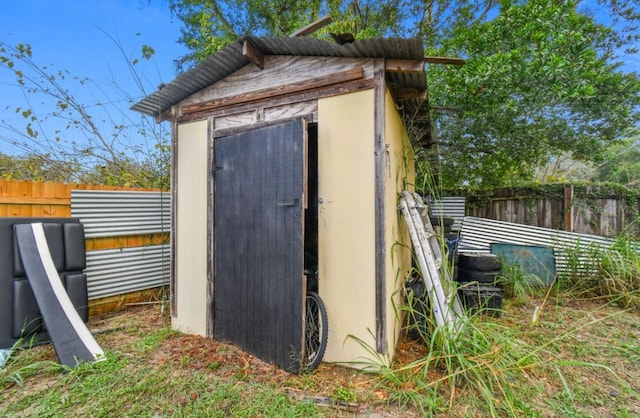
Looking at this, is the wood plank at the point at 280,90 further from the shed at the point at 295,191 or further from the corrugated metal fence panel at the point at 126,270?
the corrugated metal fence panel at the point at 126,270

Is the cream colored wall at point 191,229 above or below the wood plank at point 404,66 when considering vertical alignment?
below

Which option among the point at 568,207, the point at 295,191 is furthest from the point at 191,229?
the point at 568,207

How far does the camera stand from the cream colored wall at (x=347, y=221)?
2373 mm

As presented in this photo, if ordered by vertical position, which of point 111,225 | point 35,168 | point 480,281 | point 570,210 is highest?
point 35,168

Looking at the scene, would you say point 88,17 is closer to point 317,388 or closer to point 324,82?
point 324,82

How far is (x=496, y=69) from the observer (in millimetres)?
3977

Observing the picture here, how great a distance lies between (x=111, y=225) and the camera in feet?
12.1

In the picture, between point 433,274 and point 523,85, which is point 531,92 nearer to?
point 523,85

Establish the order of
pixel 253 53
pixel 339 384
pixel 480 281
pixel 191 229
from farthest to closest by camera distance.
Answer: pixel 480 281
pixel 191 229
pixel 253 53
pixel 339 384

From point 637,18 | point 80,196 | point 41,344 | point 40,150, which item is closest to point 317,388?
point 41,344

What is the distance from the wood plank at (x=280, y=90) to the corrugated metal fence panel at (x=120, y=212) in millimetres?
1485

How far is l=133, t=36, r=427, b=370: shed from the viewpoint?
2.36 m

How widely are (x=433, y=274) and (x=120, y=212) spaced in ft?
12.8

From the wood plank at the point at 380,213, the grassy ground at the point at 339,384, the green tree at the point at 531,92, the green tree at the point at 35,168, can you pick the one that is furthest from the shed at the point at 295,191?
the green tree at the point at 35,168
